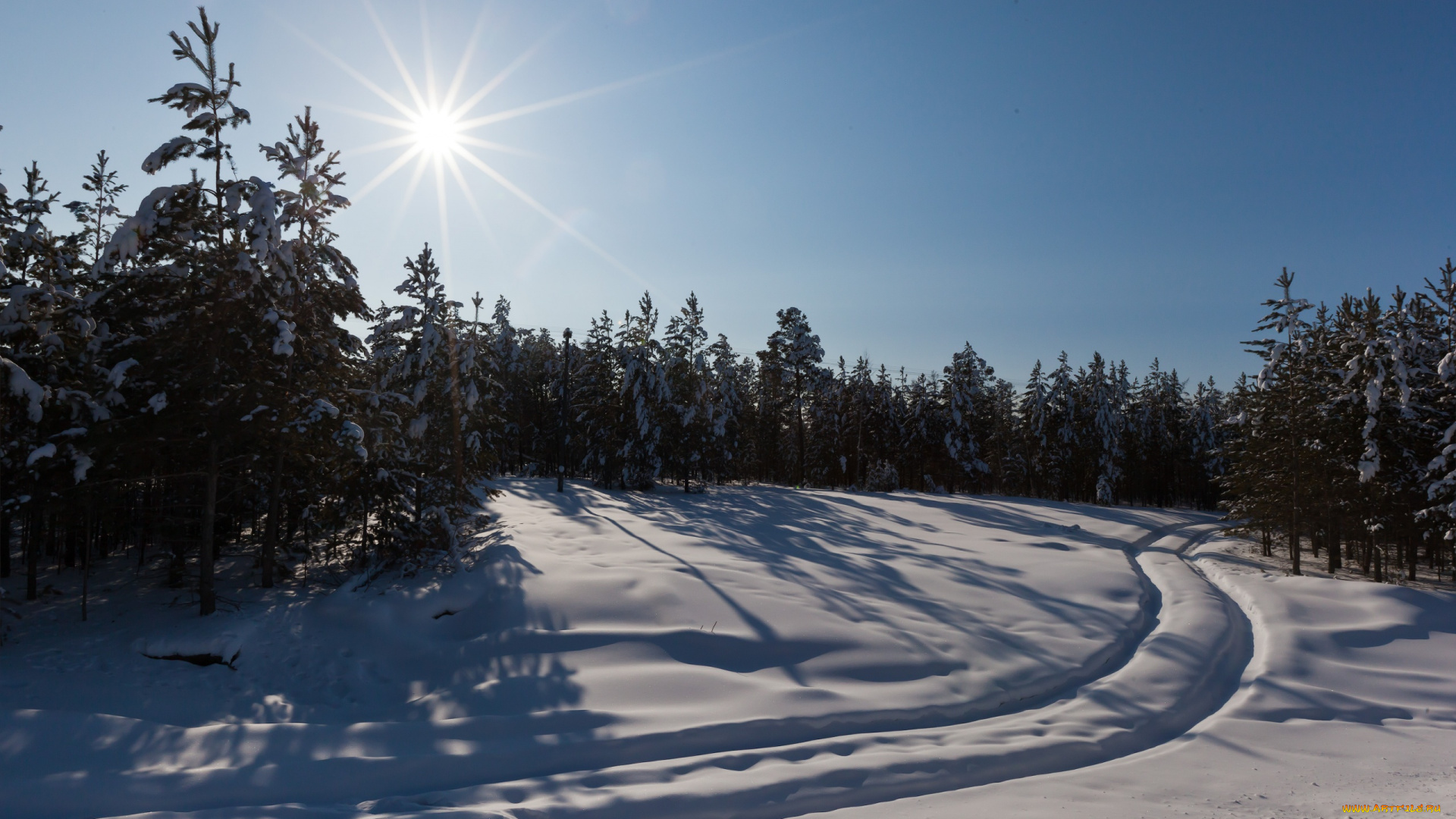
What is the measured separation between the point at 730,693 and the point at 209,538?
11.0 meters

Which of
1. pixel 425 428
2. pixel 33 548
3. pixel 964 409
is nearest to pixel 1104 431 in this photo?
pixel 964 409

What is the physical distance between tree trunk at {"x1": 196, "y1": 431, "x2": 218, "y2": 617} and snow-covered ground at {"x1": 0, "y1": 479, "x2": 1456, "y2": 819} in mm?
455

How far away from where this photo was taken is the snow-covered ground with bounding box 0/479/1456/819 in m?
6.90

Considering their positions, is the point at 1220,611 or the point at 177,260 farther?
the point at 1220,611

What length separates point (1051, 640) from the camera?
12250mm

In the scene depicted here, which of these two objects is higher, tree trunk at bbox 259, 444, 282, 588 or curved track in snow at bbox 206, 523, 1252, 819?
tree trunk at bbox 259, 444, 282, 588

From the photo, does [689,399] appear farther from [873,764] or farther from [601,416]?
[873,764]

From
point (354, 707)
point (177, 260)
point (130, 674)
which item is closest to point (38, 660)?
point (130, 674)

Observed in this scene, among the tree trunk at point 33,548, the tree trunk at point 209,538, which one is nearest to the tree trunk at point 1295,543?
the tree trunk at point 209,538

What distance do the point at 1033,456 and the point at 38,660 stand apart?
2288 inches

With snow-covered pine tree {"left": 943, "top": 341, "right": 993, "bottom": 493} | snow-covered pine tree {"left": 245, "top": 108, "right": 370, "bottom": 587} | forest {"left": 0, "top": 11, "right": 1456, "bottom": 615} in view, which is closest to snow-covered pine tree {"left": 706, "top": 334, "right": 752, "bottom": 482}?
forest {"left": 0, "top": 11, "right": 1456, "bottom": 615}

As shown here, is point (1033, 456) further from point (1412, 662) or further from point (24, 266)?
point (24, 266)

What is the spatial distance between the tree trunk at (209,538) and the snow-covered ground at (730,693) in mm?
455

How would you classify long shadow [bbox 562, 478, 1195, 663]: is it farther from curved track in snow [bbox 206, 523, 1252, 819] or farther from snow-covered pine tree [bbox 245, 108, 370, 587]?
snow-covered pine tree [bbox 245, 108, 370, 587]
